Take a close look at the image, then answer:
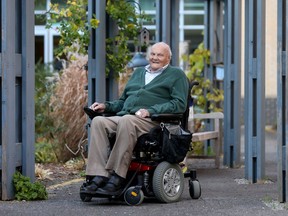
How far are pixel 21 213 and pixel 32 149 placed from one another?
58.1 inches

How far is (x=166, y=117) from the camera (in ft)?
31.6

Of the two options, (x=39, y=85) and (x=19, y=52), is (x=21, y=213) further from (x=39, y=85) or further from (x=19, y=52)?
(x=39, y=85)

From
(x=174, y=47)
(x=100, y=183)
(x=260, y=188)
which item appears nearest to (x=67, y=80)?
(x=174, y=47)

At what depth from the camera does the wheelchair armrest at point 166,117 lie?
9570 millimetres

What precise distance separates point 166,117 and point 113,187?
2.79 feet

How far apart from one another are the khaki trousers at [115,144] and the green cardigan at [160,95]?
0.33 meters

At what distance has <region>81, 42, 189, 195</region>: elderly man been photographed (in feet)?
30.6

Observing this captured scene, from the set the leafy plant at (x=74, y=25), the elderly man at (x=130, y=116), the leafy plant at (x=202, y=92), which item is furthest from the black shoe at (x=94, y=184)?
the leafy plant at (x=202, y=92)

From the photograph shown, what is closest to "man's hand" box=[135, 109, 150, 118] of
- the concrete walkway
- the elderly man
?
the elderly man

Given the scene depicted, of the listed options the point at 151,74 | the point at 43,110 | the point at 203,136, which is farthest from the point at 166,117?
the point at 43,110

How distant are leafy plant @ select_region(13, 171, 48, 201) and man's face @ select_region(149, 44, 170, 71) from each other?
5.25 feet

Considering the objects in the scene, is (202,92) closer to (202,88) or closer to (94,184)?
(202,88)

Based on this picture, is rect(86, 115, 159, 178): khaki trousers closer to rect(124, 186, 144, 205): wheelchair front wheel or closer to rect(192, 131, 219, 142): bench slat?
rect(124, 186, 144, 205): wheelchair front wheel

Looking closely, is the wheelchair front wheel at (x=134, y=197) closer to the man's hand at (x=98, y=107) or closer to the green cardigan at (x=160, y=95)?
the green cardigan at (x=160, y=95)
